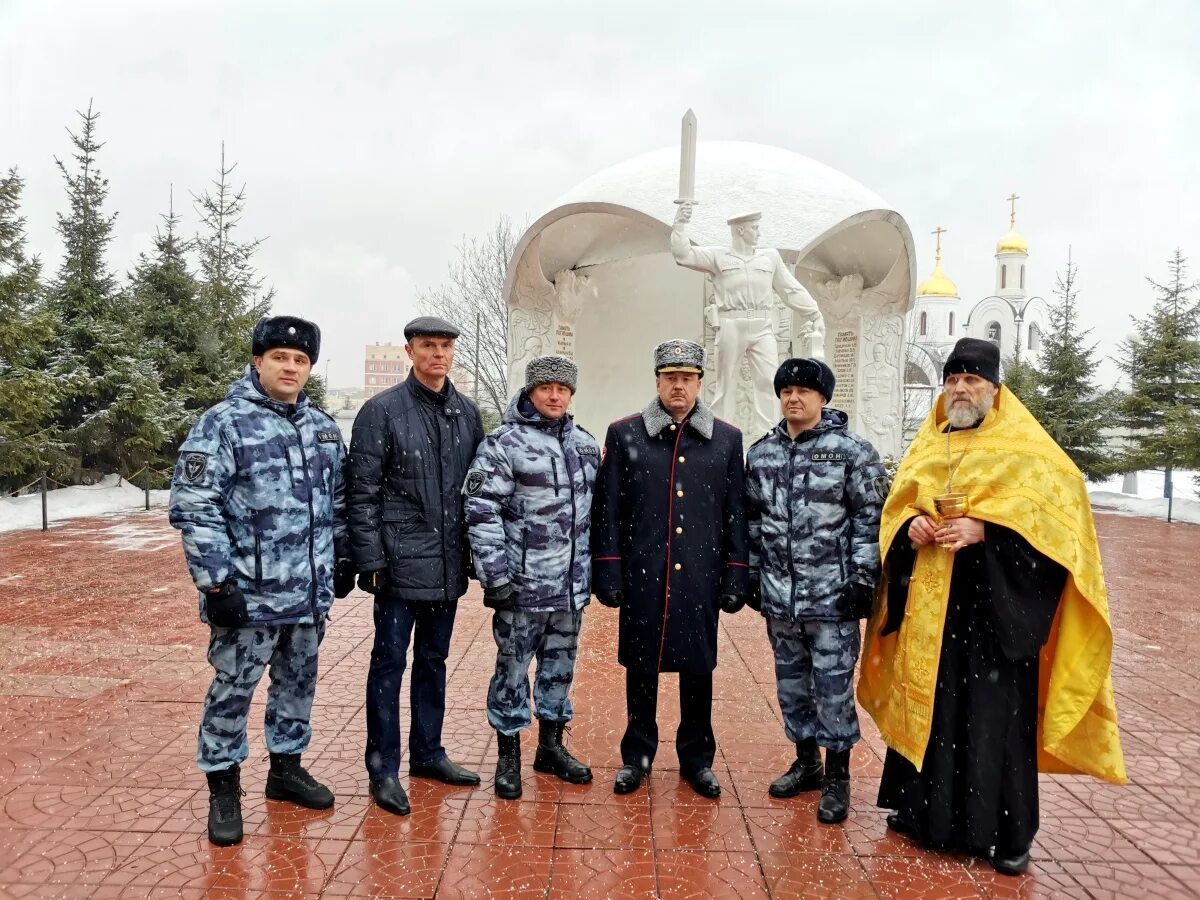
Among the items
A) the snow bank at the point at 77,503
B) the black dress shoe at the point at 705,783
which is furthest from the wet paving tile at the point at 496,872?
the snow bank at the point at 77,503

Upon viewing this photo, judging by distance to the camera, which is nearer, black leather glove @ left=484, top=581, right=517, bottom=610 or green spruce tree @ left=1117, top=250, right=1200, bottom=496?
black leather glove @ left=484, top=581, right=517, bottom=610

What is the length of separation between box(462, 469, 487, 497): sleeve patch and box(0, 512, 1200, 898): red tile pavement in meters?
1.18

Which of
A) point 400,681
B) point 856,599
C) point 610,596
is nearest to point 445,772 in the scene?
point 400,681

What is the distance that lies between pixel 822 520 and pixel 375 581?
170 centimetres

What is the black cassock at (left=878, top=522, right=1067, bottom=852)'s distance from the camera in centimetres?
271

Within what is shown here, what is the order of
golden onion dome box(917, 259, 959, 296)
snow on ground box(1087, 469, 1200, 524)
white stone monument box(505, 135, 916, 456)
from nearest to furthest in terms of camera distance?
white stone monument box(505, 135, 916, 456), snow on ground box(1087, 469, 1200, 524), golden onion dome box(917, 259, 959, 296)

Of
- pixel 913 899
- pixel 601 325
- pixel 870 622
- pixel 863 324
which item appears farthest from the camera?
pixel 601 325

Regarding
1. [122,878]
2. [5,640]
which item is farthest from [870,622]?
[5,640]

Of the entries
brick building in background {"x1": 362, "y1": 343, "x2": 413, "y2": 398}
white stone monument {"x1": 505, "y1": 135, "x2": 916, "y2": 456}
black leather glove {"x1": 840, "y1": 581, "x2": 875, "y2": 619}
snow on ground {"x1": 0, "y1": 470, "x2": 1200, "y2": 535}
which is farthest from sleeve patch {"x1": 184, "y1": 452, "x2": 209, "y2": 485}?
brick building in background {"x1": 362, "y1": 343, "x2": 413, "y2": 398}

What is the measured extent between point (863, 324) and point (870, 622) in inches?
462

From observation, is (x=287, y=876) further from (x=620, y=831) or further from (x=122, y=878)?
(x=620, y=831)

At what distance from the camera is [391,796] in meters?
3.07

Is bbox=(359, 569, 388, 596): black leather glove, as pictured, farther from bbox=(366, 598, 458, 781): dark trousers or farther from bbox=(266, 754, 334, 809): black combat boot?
bbox=(266, 754, 334, 809): black combat boot

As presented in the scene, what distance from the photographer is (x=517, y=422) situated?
3.28 metres
